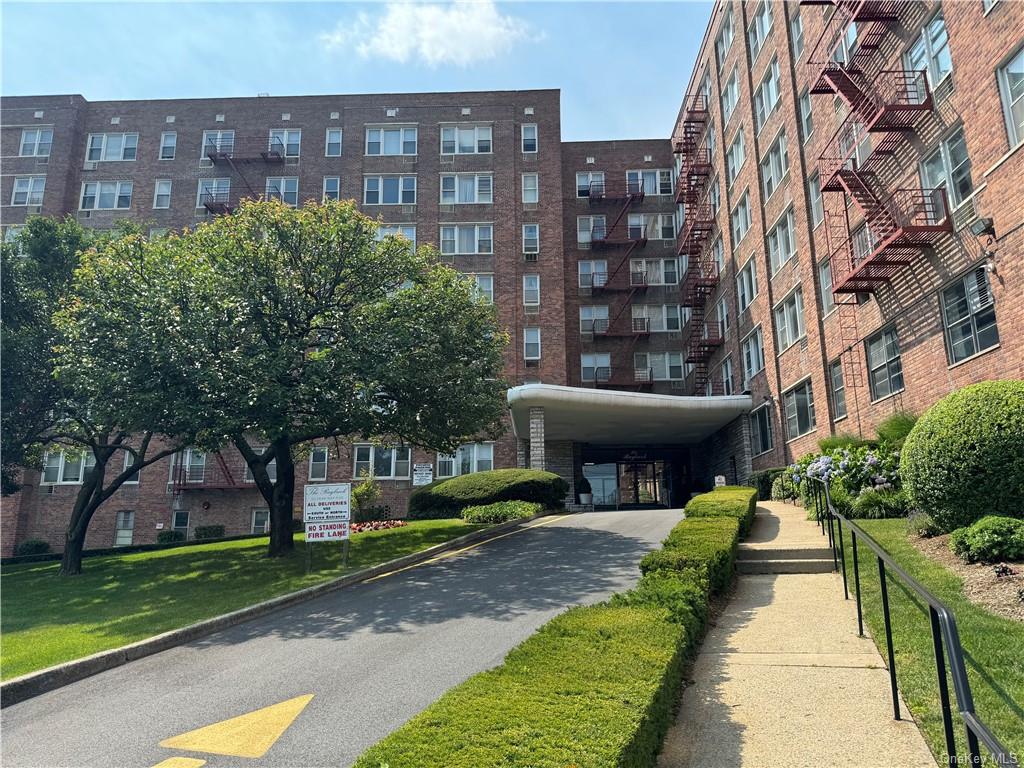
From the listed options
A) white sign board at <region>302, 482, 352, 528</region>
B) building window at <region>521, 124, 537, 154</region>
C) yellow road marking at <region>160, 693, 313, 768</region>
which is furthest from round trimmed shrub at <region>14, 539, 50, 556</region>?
yellow road marking at <region>160, 693, 313, 768</region>

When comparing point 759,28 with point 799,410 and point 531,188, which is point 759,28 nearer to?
point 531,188

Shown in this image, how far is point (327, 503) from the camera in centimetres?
1309

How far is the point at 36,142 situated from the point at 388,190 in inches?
818

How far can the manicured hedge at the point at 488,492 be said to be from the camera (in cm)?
2325

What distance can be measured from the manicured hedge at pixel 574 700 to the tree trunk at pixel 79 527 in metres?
16.8

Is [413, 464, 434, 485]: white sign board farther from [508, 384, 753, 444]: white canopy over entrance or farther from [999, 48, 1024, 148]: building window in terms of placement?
[999, 48, 1024, 148]: building window

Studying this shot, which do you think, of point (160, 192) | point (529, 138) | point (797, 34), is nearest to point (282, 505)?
point (797, 34)

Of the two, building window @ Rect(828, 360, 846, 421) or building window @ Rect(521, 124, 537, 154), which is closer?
building window @ Rect(828, 360, 846, 421)

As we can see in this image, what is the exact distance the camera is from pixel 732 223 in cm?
3206

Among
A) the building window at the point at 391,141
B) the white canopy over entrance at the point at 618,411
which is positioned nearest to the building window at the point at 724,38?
the white canopy over entrance at the point at 618,411

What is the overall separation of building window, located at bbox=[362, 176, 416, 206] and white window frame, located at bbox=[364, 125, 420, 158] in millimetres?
1424

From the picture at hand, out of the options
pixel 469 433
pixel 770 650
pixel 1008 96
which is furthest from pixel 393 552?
pixel 1008 96

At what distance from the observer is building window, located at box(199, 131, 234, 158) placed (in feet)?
131

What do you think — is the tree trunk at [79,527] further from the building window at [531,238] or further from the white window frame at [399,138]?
the white window frame at [399,138]
